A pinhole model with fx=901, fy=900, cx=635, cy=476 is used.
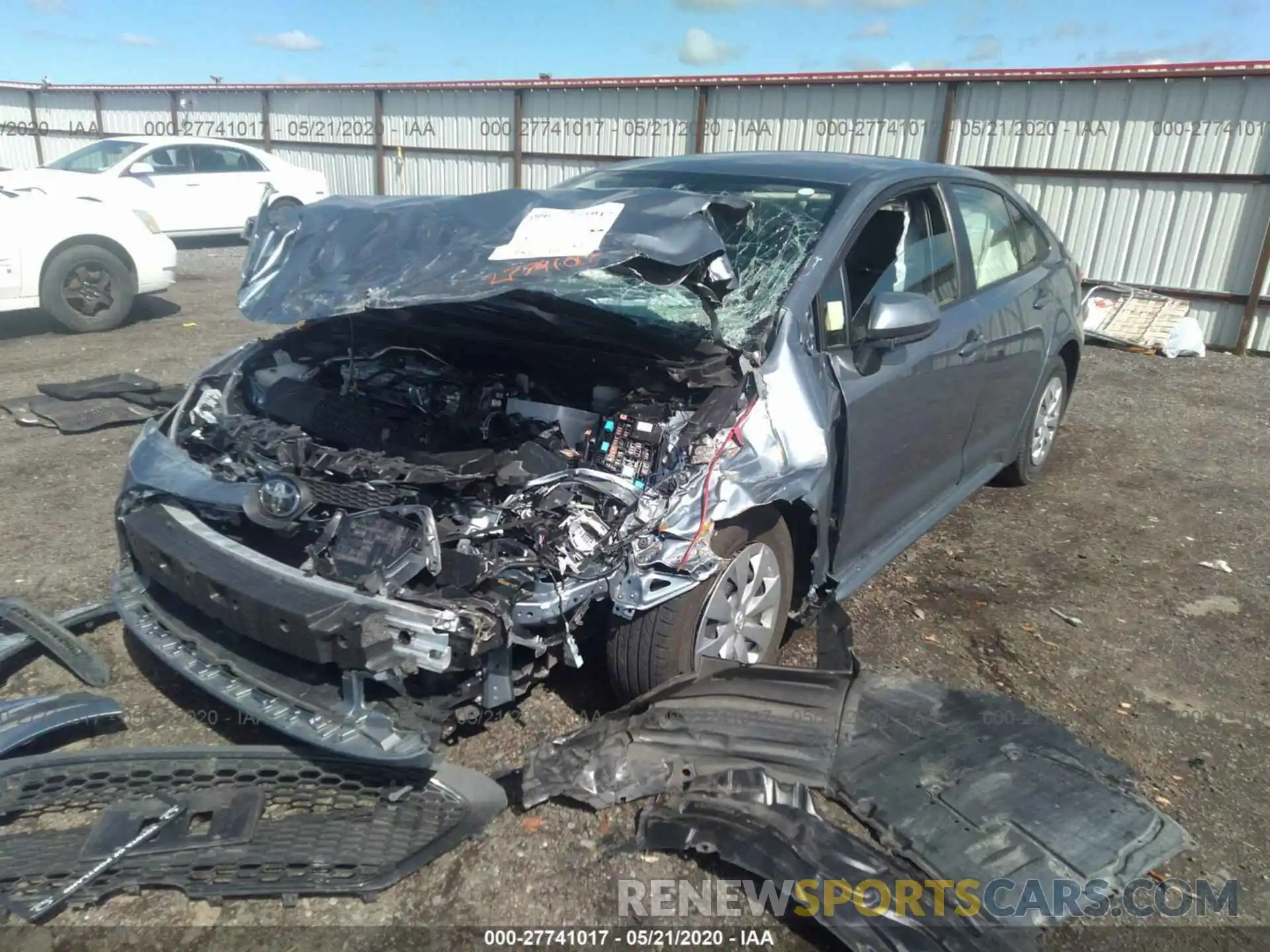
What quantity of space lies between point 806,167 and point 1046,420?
2382 millimetres

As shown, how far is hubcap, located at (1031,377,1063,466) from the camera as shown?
493 cm

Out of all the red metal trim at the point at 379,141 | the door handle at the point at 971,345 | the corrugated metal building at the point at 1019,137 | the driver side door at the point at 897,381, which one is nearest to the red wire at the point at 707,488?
the driver side door at the point at 897,381

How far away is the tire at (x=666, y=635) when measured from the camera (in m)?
2.60

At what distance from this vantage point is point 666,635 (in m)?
2.59

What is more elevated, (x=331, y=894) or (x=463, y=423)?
(x=463, y=423)

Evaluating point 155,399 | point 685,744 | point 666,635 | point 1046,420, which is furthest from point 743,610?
point 155,399

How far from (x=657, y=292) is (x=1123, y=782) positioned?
6.87ft

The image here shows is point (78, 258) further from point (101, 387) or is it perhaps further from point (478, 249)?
point (478, 249)

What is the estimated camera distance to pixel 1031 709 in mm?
3020

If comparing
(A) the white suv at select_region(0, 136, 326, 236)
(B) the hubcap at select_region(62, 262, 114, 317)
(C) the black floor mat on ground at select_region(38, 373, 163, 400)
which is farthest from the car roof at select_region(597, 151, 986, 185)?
(A) the white suv at select_region(0, 136, 326, 236)

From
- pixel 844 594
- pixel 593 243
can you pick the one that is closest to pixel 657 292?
pixel 593 243

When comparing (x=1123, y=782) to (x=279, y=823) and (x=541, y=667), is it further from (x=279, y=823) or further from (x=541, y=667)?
(x=279, y=823)

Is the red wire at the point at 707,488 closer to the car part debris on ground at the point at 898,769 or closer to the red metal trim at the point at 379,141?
the car part debris on ground at the point at 898,769

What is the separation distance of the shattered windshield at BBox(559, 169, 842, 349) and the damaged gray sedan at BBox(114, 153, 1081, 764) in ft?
0.04
